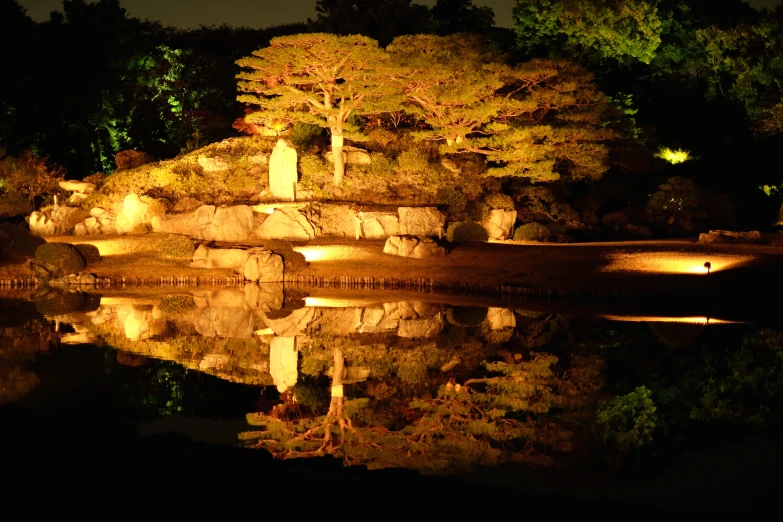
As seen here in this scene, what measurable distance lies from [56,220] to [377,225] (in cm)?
1163

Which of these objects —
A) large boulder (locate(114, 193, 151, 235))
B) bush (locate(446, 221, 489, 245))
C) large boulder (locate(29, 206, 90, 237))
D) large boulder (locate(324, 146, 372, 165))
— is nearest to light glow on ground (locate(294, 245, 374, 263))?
bush (locate(446, 221, 489, 245))

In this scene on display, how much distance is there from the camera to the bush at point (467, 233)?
992 inches

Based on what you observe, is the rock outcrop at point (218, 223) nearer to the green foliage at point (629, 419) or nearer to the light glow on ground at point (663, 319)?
the light glow on ground at point (663, 319)

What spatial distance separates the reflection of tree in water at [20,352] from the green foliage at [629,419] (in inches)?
270

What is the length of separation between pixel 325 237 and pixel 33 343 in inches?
569

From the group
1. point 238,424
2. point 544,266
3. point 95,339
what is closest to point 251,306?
point 95,339

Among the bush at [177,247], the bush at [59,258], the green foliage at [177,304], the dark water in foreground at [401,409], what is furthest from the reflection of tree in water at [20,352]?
the bush at [177,247]

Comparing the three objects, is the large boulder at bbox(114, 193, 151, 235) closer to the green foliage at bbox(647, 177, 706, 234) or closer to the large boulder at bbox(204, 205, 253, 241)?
the large boulder at bbox(204, 205, 253, 241)

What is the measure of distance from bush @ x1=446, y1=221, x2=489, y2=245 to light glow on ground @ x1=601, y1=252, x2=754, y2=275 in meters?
5.30

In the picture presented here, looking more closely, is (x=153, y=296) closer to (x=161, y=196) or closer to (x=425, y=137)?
(x=161, y=196)

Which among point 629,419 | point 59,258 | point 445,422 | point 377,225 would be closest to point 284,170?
point 377,225

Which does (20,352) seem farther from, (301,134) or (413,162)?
(301,134)

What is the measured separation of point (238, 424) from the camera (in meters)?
8.84

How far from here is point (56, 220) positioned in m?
28.5
